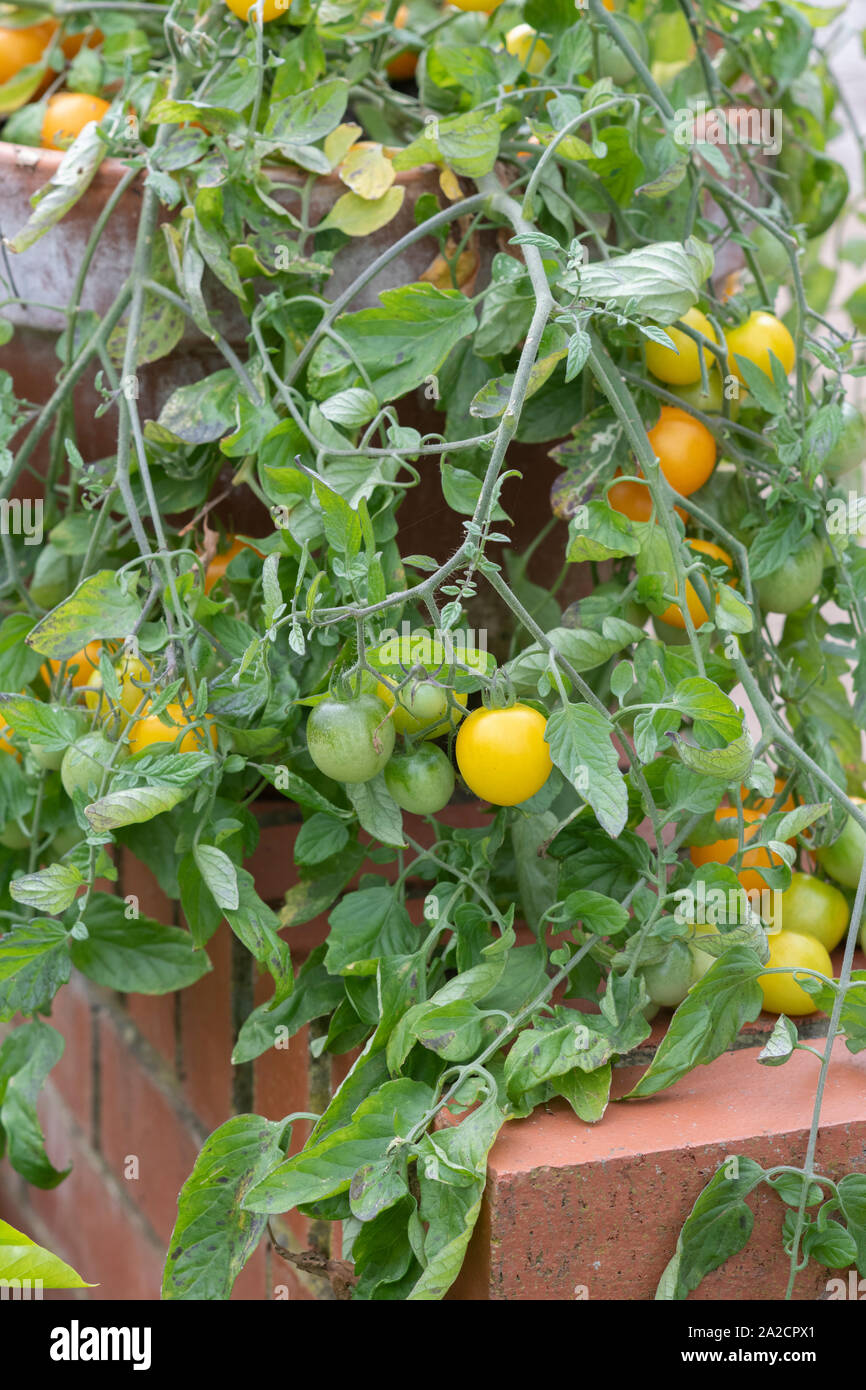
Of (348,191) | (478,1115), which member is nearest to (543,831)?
(478,1115)

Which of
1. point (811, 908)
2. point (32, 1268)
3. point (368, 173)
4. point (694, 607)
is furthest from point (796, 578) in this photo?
point (32, 1268)

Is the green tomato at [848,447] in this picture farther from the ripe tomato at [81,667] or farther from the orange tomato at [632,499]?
the ripe tomato at [81,667]

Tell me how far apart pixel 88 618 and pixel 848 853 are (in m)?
0.34

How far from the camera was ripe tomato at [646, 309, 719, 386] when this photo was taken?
0.53 metres

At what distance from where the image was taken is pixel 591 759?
1.32ft

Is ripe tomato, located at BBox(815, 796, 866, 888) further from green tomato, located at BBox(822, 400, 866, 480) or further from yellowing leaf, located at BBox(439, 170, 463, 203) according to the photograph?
yellowing leaf, located at BBox(439, 170, 463, 203)

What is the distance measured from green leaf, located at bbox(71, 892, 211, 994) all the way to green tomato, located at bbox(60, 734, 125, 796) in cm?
10

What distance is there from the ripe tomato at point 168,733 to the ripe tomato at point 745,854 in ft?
0.71

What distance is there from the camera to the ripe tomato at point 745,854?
0.54m

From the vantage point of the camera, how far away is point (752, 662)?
0.57 meters

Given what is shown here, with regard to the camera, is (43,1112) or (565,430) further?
(43,1112)

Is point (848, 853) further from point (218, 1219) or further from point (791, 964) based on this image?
point (218, 1219)

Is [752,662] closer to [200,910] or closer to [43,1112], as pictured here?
[200,910]
